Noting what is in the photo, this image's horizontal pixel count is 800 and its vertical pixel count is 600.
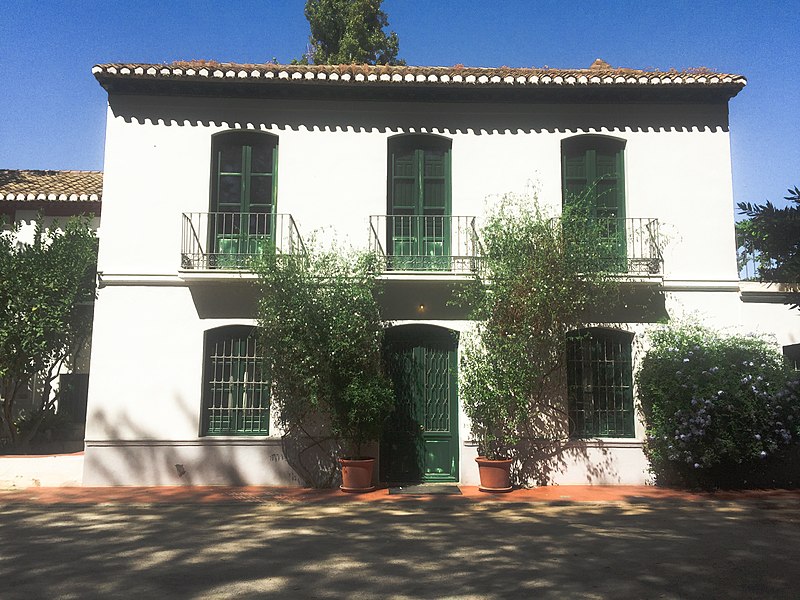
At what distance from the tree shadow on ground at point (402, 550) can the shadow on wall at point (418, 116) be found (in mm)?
6374

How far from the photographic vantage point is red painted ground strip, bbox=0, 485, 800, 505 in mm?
9555

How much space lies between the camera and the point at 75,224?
41.7ft

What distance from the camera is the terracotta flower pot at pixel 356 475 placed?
33.2 feet

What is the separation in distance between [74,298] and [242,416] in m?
4.26

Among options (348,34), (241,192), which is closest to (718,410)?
(241,192)

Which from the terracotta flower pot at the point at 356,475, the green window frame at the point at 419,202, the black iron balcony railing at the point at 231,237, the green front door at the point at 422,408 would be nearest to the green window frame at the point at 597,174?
the green window frame at the point at 419,202

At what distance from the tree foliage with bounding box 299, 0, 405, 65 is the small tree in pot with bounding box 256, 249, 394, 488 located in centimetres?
1248

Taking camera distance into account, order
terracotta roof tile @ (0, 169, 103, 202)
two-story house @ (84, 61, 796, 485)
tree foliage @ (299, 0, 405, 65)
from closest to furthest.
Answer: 1. two-story house @ (84, 61, 796, 485)
2. terracotta roof tile @ (0, 169, 103, 202)
3. tree foliage @ (299, 0, 405, 65)

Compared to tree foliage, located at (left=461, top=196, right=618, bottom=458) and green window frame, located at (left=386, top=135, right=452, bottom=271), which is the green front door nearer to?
tree foliage, located at (left=461, top=196, right=618, bottom=458)

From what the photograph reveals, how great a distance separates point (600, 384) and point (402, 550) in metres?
5.59

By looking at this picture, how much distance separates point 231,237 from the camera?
11289 millimetres

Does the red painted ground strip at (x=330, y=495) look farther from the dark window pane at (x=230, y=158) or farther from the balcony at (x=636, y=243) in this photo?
the dark window pane at (x=230, y=158)

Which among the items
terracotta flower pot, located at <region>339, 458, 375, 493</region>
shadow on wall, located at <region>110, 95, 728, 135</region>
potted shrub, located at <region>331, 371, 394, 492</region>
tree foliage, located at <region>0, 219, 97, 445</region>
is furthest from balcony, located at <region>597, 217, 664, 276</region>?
tree foliage, located at <region>0, 219, 97, 445</region>

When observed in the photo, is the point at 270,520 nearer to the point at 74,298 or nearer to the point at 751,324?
the point at 74,298
